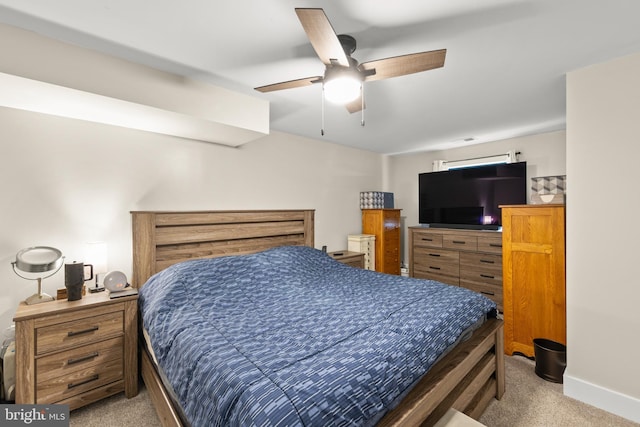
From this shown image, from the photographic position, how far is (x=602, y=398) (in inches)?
79.0

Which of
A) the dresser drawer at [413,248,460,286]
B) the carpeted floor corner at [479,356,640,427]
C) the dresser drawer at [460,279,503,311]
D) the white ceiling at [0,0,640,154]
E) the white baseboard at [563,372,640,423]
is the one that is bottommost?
the carpeted floor corner at [479,356,640,427]

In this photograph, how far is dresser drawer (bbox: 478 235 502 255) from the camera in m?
3.66

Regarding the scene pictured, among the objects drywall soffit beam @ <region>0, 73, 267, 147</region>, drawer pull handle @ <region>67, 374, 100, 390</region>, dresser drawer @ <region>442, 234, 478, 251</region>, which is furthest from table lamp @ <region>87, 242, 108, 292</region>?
dresser drawer @ <region>442, 234, 478, 251</region>

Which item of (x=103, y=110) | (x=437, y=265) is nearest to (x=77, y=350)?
(x=103, y=110)

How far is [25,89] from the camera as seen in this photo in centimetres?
177

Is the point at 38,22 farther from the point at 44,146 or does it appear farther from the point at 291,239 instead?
the point at 291,239

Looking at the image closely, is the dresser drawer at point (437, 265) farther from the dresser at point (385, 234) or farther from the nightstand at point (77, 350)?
the nightstand at point (77, 350)

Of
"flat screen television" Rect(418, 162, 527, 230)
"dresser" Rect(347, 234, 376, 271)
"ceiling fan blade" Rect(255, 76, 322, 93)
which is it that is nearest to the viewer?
"ceiling fan blade" Rect(255, 76, 322, 93)

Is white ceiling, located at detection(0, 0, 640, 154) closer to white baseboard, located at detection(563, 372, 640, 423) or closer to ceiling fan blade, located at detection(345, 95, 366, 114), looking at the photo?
ceiling fan blade, located at detection(345, 95, 366, 114)

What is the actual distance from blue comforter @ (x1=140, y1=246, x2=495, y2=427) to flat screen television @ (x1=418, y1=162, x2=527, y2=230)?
2210 mm

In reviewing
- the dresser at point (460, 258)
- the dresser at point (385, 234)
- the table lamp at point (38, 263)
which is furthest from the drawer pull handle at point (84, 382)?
the dresser at point (460, 258)

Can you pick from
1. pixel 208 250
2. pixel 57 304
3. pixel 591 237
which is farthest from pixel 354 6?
pixel 57 304

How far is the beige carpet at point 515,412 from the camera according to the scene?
1.88 metres

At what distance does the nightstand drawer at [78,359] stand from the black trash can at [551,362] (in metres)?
3.40
